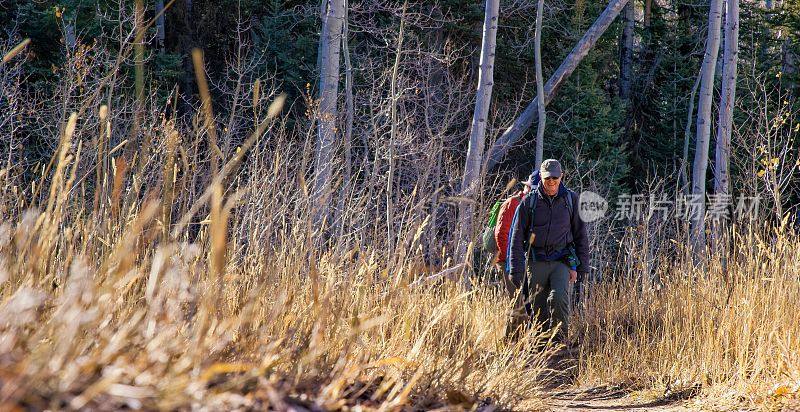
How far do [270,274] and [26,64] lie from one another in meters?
16.8

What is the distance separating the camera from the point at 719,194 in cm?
1262

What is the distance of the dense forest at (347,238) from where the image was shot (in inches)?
85.6

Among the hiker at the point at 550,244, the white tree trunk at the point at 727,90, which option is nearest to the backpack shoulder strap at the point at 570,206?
the hiker at the point at 550,244

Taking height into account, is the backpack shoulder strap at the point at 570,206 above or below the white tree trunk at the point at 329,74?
below

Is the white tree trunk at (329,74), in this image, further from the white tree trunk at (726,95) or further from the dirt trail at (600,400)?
the white tree trunk at (726,95)

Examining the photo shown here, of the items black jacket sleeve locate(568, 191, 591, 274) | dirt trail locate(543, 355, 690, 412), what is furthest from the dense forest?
black jacket sleeve locate(568, 191, 591, 274)

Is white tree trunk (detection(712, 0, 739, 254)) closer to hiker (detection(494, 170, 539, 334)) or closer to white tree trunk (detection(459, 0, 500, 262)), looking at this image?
white tree trunk (detection(459, 0, 500, 262))

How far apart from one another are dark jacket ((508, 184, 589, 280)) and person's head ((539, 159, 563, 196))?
5 centimetres

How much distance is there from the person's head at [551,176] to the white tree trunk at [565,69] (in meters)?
7.95

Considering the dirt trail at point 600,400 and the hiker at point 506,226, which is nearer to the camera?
the dirt trail at point 600,400

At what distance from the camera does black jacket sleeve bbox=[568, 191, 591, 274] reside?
6.31 metres

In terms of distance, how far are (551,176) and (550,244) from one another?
1.94ft

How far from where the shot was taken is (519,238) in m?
6.21

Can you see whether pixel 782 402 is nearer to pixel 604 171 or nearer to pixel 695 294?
pixel 695 294
